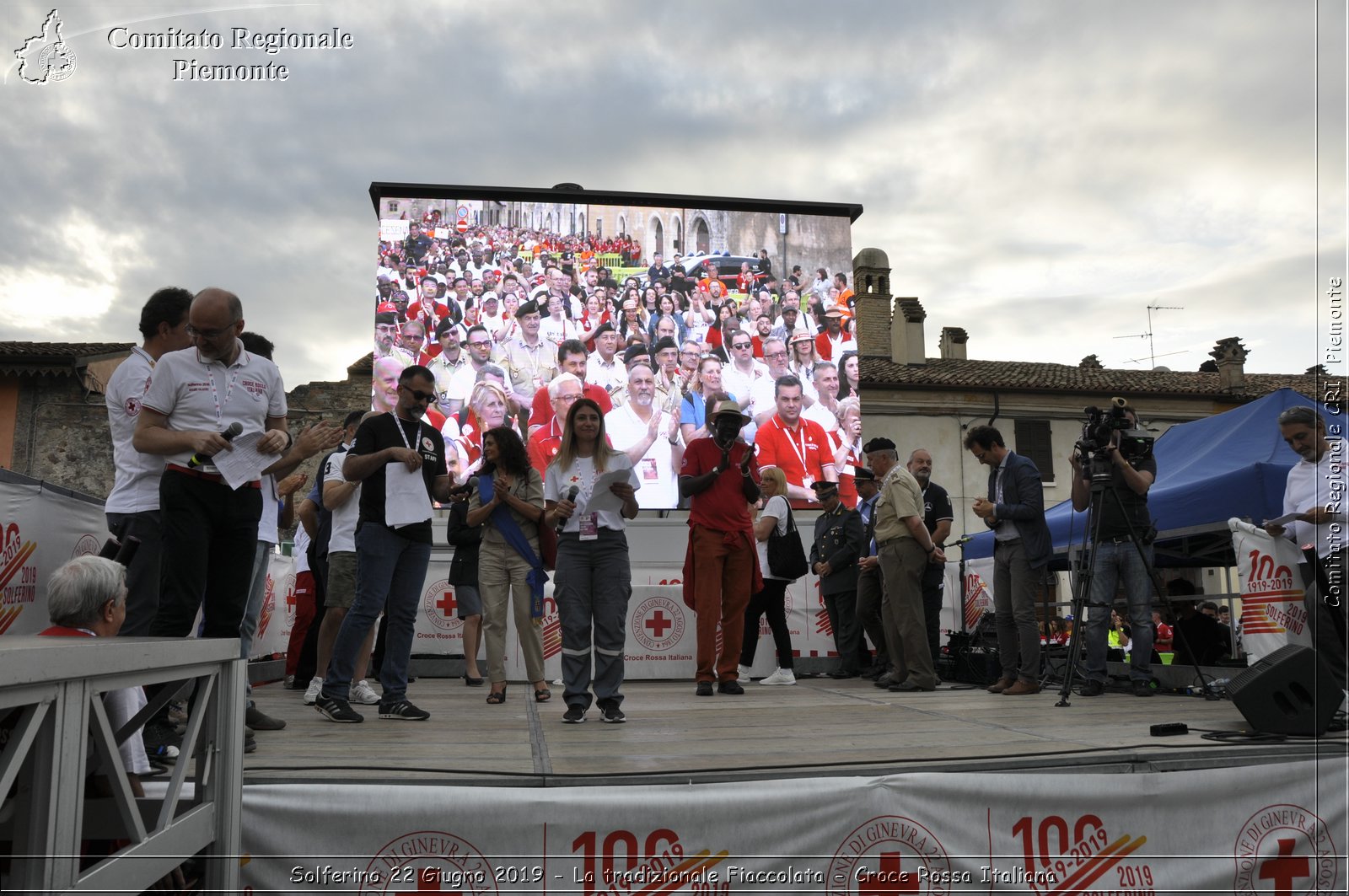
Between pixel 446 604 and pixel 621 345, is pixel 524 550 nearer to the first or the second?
pixel 446 604

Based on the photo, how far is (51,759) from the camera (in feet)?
6.50

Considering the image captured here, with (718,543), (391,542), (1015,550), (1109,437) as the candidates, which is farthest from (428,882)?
(1109,437)

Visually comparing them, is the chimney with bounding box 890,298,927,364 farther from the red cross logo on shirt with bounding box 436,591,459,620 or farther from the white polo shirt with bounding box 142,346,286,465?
the white polo shirt with bounding box 142,346,286,465

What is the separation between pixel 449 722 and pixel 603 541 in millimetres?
1232

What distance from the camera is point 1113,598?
257 inches

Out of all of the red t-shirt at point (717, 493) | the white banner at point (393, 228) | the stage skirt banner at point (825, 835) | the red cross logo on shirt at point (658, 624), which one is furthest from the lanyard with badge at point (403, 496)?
the white banner at point (393, 228)

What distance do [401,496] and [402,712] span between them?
1.13 meters

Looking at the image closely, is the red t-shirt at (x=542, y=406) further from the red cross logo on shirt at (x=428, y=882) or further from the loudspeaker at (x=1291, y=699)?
the red cross logo on shirt at (x=428, y=882)

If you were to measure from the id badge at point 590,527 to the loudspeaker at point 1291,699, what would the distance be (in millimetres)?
3143

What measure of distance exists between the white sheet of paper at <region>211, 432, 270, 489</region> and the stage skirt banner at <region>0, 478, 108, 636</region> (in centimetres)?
163

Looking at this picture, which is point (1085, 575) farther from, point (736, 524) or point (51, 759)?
point (51, 759)

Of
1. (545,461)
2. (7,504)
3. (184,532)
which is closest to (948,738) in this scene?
(184,532)

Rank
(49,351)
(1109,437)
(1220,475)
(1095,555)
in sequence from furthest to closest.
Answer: (49,351) → (1220,475) → (1095,555) → (1109,437)

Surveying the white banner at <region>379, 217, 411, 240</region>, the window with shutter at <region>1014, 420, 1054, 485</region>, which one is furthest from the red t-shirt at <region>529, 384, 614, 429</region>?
the window with shutter at <region>1014, 420, 1054, 485</region>
